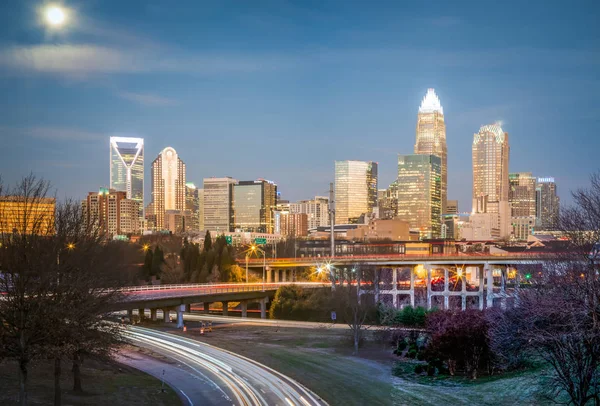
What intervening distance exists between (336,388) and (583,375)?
13329 mm

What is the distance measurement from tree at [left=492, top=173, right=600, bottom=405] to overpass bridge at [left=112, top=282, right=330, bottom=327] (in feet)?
117

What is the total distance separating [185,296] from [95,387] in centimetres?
3978

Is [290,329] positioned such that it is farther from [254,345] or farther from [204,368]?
[204,368]

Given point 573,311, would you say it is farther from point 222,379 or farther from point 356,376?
point 222,379

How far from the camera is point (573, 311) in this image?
100 ft

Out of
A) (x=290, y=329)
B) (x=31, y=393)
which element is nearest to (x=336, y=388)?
(x=31, y=393)

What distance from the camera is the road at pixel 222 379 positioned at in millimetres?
36281

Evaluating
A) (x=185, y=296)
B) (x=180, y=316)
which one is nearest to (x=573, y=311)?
(x=180, y=316)

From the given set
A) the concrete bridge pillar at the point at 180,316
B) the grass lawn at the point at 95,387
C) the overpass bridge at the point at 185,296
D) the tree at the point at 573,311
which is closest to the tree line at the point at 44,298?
the grass lawn at the point at 95,387

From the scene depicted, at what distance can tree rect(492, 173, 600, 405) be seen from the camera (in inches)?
1233

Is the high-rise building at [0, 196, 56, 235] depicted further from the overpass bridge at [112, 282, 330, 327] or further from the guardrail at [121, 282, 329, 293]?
the guardrail at [121, 282, 329, 293]

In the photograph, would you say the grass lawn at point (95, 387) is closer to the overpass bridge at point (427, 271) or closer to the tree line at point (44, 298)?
the tree line at point (44, 298)

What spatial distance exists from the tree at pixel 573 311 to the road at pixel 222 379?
460 inches

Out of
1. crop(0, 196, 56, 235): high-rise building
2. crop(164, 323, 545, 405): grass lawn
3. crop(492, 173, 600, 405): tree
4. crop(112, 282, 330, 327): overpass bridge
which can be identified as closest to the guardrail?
crop(112, 282, 330, 327): overpass bridge
